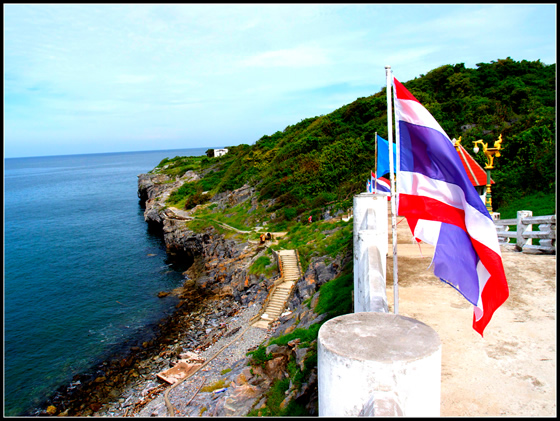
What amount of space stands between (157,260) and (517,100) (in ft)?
147

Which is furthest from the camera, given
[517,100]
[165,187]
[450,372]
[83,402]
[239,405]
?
[165,187]

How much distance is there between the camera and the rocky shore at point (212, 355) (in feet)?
46.0

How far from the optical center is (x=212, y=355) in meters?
21.6

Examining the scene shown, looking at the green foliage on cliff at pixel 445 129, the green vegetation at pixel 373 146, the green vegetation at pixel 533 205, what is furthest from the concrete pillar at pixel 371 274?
the green foliage on cliff at pixel 445 129

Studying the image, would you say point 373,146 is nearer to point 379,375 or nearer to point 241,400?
point 241,400

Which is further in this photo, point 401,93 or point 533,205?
point 533,205

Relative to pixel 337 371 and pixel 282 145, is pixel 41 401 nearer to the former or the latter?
pixel 337 371

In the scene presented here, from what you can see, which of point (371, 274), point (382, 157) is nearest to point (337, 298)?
point (382, 157)

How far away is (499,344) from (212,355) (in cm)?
1726

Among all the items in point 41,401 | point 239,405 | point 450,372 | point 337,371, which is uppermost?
point 337,371

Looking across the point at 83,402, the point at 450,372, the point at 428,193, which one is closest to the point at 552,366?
the point at 450,372

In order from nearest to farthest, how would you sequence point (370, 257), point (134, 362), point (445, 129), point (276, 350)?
point (370, 257) < point (276, 350) < point (134, 362) < point (445, 129)

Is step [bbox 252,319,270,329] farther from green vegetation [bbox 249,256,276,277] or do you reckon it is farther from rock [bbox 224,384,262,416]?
rock [bbox 224,384,262,416]

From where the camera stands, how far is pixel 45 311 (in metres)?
32.0
